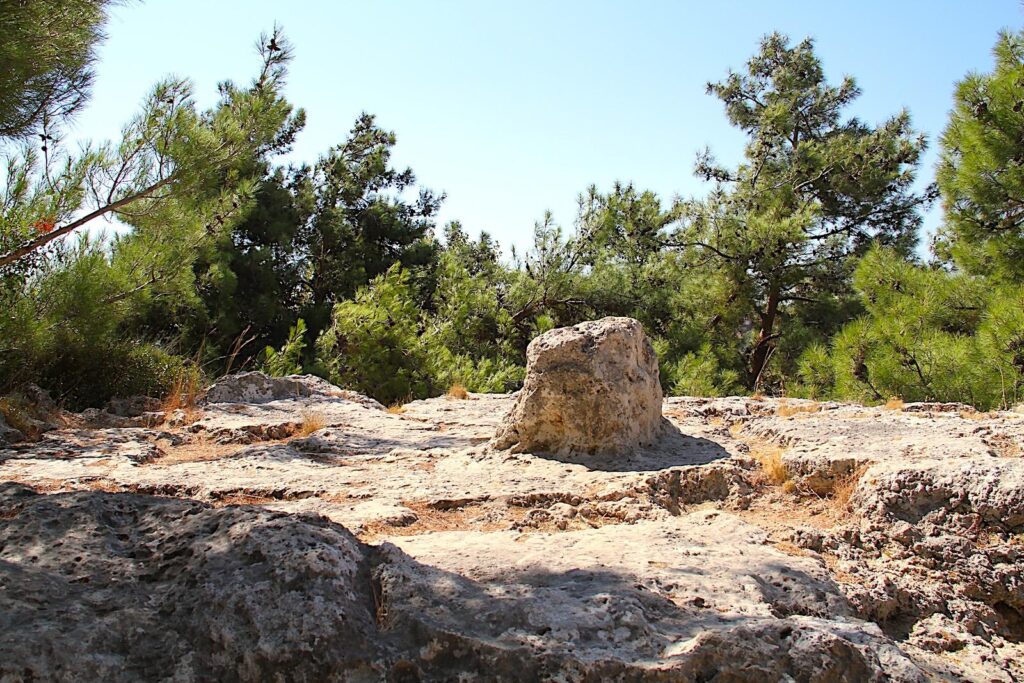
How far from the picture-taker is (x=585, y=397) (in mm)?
3900

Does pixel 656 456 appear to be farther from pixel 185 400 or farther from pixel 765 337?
pixel 765 337

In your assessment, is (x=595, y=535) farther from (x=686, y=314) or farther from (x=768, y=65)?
(x=768, y=65)

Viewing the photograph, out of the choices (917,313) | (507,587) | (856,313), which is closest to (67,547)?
(507,587)

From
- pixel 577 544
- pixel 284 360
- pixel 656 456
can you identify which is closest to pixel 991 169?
pixel 656 456

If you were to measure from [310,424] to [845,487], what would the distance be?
292 cm

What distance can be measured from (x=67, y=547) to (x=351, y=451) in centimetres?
238

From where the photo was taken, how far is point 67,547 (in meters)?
1.90

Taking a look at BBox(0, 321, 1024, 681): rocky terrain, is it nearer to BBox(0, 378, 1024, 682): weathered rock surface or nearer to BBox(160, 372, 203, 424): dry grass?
BBox(0, 378, 1024, 682): weathered rock surface

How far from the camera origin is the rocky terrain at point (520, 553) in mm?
1646

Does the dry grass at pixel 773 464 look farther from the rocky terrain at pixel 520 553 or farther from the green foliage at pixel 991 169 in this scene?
the green foliage at pixel 991 169

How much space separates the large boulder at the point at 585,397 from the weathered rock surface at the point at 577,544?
5.2 inches

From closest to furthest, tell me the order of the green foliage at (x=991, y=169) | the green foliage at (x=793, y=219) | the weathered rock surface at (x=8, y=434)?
the weathered rock surface at (x=8, y=434) → the green foliage at (x=991, y=169) → the green foliage at (x=793, y=219)

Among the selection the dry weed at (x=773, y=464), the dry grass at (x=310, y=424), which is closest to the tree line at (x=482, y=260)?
the dry grass at (x=310, y=424)

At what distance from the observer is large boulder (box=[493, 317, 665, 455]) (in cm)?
389
